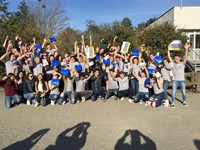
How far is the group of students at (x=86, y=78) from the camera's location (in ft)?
32.0

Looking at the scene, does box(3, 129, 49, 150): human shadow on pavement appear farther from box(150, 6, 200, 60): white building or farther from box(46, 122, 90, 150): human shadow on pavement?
box(150, 6, 200, 60): white building

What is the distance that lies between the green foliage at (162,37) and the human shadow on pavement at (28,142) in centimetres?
1358

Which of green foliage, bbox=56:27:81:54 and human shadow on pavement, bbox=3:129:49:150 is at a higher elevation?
green foliage, bbox=56:27:81:54

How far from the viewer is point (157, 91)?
973 centimetres

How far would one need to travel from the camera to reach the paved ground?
18.7ft

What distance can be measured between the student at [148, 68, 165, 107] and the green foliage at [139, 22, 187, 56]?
29.1 ft

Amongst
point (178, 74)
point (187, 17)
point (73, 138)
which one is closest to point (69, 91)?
point (178, 74)

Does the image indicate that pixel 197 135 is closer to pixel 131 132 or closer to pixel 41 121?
pixel 131 132

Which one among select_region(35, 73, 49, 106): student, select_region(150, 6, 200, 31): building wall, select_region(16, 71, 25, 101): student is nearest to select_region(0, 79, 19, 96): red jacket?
select_region(16, 71, 25, 101): student

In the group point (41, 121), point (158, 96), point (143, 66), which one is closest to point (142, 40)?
point (143, 66)

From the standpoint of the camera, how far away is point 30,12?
44.2 m

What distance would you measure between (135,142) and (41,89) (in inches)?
211

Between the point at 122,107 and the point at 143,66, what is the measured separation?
2267mm

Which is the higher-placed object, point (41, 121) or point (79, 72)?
point (79, 72)
